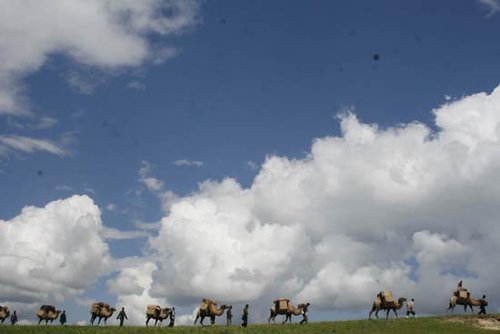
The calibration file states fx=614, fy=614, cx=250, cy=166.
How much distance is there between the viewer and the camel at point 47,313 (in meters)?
62.8

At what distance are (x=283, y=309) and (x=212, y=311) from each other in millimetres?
6722

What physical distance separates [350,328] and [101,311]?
89.7 ft

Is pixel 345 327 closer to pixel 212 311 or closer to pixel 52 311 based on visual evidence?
pixel 212 311

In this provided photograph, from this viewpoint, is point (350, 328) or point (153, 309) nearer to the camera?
point (350, 328)

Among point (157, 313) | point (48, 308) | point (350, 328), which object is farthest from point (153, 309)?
point (350, 328)

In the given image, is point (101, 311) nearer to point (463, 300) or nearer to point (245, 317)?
point (245, 317)

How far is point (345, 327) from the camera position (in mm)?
48062

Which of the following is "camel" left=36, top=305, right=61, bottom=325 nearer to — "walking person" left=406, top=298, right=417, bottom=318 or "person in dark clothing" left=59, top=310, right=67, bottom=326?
"person in dark clothing" left=59, top=310, right=67, bottom=326

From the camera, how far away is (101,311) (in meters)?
62.4

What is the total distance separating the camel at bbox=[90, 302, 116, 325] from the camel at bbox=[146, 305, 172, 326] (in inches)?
193

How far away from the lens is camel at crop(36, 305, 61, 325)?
6283 cm

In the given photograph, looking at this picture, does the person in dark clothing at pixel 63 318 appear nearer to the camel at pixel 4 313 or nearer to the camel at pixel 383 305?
the camel at pixel 4 313

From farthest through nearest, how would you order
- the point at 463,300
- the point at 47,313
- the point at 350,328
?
the point at 47,313, the point at 463,300, the point at 350,328

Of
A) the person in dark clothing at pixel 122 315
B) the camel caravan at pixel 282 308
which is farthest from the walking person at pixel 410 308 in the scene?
the person in dark clothing at pixel 122 315
